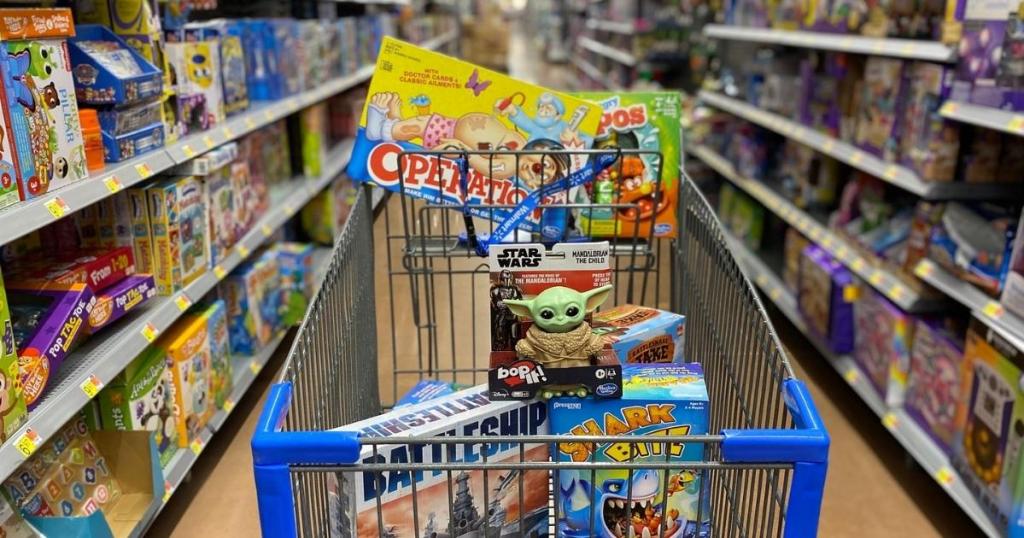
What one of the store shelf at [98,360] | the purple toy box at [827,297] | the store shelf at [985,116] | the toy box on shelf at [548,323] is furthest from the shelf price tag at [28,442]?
the purple toy box at [827,297]

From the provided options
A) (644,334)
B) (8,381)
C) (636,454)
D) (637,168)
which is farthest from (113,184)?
(636,454)

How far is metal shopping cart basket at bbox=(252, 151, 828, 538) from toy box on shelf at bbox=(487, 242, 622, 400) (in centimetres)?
10

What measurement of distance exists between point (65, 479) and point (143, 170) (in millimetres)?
772

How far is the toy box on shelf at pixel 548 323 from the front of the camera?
3.41 ft

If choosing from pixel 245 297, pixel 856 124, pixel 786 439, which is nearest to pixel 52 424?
pixel 245 297

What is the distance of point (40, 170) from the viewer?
5.41 feet

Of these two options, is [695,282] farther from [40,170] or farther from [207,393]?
[207,393]

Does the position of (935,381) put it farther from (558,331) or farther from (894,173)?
(558,331)

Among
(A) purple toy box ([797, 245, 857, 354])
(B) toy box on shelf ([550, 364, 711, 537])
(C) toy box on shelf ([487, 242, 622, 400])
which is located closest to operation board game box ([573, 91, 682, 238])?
(C) toy box on shelf ([487, 242, 622, 400])

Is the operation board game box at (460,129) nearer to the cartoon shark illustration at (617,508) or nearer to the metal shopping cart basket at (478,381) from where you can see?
the metal shopping cart basket at (478,381)

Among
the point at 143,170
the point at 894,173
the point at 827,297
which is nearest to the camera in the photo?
the point at 143,170

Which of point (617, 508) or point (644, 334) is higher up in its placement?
point (644, 334)

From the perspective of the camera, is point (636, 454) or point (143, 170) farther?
point (143, 170)

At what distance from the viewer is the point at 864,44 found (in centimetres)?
283
